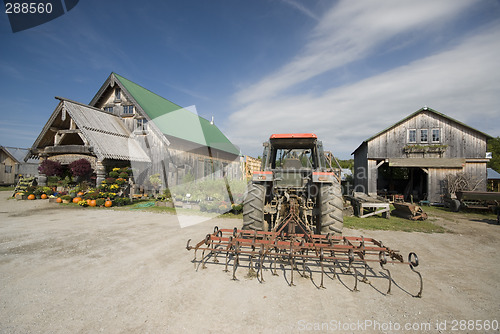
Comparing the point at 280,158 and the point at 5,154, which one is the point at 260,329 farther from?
the point at 5,154

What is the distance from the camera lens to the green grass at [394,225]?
28.2ft

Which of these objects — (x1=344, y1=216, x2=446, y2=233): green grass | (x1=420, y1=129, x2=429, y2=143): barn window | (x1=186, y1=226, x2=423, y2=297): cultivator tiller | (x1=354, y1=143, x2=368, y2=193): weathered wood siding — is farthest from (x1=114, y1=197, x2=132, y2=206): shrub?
(x1=420, y1=129, x2=429, y2=143): barn window

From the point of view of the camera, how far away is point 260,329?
2.94 m

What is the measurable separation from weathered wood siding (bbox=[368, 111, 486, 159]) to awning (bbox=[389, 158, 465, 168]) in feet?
1.53

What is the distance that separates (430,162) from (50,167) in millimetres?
25687

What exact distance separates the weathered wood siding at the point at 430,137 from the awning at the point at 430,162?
467 millimetres

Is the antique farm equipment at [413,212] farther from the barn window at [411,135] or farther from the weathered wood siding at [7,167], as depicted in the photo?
the weathered wood siding at [7,167]

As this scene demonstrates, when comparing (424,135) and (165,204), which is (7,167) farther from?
(424,135)

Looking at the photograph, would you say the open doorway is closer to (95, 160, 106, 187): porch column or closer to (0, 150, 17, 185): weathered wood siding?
(95, 160, 106, 187): porch column

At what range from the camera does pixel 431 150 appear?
16.8 metres

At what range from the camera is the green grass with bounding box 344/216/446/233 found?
8.61 metres

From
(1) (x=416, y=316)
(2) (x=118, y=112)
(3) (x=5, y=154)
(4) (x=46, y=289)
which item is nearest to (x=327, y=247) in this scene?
(1) (x=416, y=316)

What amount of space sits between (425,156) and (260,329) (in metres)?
19.0

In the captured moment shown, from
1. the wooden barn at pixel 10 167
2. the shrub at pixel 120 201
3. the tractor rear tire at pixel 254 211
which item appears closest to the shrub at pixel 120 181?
the shrub at pixel 120 201
